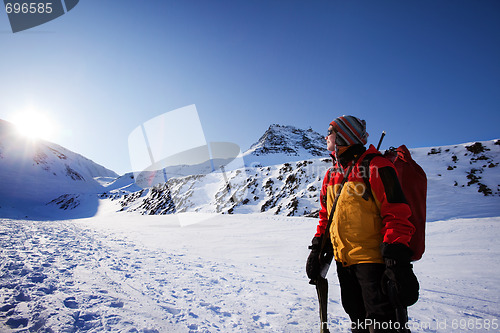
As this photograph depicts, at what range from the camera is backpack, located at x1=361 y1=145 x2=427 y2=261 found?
5.56 feet

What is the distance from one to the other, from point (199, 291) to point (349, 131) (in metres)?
3.62

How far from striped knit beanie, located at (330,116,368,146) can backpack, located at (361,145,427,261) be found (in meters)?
0.26

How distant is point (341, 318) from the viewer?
289 cm

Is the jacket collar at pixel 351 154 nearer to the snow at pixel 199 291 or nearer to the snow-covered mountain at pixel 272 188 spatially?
the snow at pixel 199 291

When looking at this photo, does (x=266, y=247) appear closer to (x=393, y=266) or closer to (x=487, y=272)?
(x=487, y=272)

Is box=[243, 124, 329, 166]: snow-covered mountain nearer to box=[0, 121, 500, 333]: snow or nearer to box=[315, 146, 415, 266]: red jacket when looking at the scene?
box=[0, 121, 500, 333]: snow

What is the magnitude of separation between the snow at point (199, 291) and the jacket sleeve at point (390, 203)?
1.90 metres

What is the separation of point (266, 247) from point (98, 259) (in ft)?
16.7

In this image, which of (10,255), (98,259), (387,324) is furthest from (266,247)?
(10,255)

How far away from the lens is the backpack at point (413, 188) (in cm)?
169

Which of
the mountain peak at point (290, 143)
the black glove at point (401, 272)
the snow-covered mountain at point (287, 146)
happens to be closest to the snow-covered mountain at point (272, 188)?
the black glove at point (401, 272)

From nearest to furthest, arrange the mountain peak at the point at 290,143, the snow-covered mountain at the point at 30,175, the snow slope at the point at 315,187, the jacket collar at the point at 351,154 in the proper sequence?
the jacket collar at the point at 351,154 → the snow slope at the point at 315,187 → the snow-covered mountain at the point at 30,175 → the mountain peak at the point at 290,143

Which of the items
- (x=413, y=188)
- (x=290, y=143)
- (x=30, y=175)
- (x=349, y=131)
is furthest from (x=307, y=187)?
(x=30, y=175)

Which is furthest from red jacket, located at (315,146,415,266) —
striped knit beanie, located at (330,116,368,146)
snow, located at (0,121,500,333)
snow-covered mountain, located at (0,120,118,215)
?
snow-covered mountain, located at (0,120,118,215)
